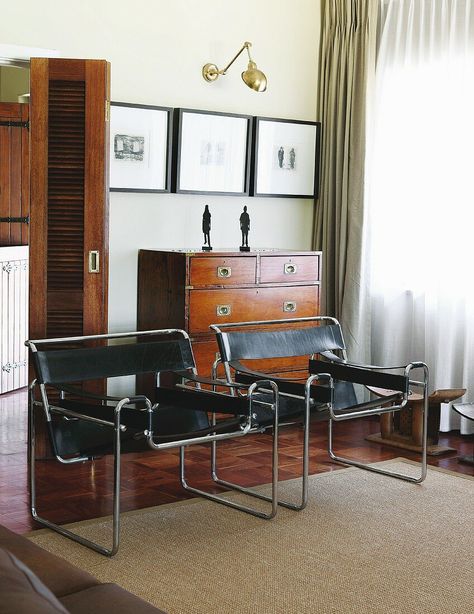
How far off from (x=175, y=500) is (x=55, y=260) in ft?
5.01

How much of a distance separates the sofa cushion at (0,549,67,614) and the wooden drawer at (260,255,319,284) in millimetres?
4423

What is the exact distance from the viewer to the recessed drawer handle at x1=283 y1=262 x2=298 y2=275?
589 cm

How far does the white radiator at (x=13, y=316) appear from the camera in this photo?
6977 mm

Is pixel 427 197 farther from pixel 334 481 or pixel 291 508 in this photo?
pixel 291 508

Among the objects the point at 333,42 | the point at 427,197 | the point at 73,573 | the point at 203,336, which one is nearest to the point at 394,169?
the point at 427,197

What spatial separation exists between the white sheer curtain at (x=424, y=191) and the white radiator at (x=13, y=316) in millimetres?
2764

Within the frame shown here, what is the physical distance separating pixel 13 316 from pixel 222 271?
2305 mm

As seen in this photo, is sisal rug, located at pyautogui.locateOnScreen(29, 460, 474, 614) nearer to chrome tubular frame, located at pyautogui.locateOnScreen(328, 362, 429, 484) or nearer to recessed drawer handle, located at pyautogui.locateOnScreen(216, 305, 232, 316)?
chrome tubular frame, located at pyautogui.locateOnScreen(328, 362, 429, 484)

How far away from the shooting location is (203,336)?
217 inches

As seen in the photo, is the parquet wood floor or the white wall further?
the white wall

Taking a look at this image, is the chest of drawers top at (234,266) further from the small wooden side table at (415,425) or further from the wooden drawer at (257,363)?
the small wooden side table at (415,425)

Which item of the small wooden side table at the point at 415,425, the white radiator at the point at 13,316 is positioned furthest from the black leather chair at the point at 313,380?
the white radiator at the point at 13,316

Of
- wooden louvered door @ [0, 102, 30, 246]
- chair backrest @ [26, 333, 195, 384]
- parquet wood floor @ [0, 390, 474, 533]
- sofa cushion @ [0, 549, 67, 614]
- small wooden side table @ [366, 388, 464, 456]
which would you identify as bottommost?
parquet wood floor @ [0, 390, 474, 533]

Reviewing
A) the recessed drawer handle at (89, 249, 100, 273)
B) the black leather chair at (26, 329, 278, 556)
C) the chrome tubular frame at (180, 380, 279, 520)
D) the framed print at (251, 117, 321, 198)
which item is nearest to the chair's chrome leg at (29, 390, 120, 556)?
the black leather chair at (26, 329, 278, 556)
